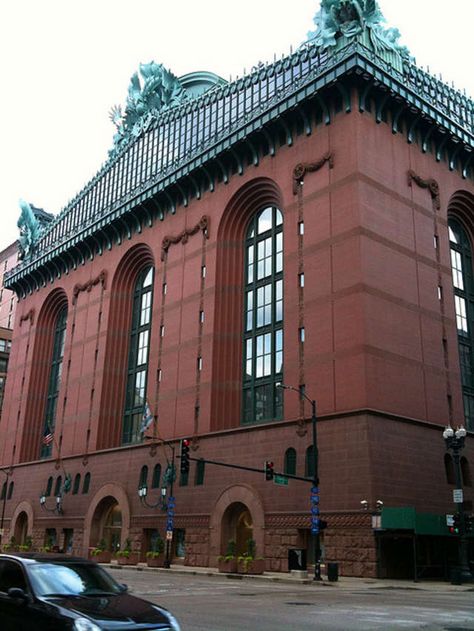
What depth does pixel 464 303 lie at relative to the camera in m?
47.2

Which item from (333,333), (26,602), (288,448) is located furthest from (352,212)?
(26,602)

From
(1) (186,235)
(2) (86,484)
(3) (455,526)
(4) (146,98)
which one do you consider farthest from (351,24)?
(2) (86,484)

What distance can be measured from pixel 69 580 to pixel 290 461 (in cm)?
3089

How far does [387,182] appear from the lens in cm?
4222

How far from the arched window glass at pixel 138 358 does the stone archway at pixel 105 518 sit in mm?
4876

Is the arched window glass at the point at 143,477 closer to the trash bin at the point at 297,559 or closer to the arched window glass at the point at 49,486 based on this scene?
the arched window glass at the point at 49,486

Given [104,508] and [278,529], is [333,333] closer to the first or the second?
[278,529]

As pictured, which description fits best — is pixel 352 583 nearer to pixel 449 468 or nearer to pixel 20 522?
pixel 449 468

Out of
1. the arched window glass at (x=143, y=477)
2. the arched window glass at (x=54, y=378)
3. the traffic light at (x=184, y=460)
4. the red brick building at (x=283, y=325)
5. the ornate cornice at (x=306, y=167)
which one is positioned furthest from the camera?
the arched window glass at (x=54, y=378)

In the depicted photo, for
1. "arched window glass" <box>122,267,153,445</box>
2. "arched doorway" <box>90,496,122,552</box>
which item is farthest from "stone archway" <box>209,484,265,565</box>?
"arched window glass" <box>122,267,153,445</box>

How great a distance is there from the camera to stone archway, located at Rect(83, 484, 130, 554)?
52.4 m

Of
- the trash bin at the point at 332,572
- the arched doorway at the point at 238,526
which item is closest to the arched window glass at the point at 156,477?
the arched doorway at the point at 238,526

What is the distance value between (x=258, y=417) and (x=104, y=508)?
18.1 m

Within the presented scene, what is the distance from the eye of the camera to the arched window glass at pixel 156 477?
159 ft
